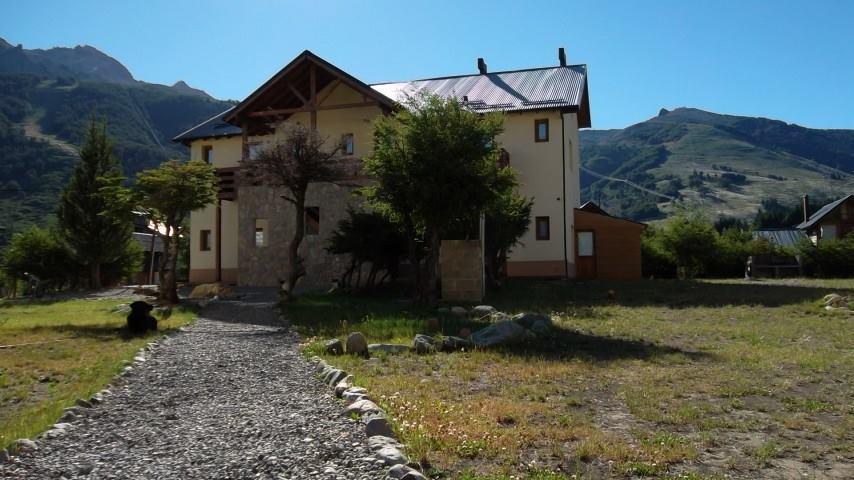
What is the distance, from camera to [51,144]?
94188mm

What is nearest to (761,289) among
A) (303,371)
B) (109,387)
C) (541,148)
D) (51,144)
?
(541,148)

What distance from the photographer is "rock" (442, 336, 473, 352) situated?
10844 millimetres

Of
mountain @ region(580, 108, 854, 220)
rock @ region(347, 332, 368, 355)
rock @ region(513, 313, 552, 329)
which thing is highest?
mountain @ region(580, 108, 854, 220)

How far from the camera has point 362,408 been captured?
20.8 feet

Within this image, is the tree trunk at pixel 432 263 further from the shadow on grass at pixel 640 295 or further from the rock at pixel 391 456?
the rock at pixel 391 456

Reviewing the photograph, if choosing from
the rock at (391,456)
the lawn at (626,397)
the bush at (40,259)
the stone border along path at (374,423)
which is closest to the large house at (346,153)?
the bush at (40,259)

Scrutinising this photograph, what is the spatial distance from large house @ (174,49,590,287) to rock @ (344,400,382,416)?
1855cm

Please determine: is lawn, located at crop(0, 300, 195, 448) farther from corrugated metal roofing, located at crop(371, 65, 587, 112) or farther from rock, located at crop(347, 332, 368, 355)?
corrugated metal roofing, located at crop(371, 65, 587, 112)

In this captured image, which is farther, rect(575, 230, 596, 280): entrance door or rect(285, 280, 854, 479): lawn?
rect(575, 230, 596, 280): entrance door

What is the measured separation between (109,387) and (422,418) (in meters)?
4.29

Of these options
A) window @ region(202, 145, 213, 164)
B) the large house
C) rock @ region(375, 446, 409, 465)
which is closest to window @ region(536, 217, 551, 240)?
the large house

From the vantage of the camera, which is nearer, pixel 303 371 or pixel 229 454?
pixel 229 454

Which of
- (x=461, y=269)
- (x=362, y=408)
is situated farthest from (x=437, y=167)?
(x=362, y=408)

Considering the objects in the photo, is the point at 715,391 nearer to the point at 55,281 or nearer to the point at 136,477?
the point at 136,477
